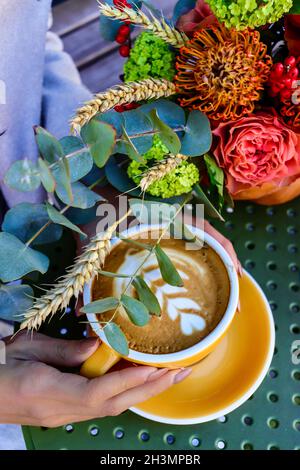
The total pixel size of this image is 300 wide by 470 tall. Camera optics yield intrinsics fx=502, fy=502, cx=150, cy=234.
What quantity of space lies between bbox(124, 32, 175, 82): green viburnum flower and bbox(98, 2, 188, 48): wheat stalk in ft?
0.07

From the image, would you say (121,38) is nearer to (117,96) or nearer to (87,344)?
(117,96)

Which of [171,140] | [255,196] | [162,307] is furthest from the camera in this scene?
[255,196]

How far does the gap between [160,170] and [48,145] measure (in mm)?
97

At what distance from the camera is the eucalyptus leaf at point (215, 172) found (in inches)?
19.1

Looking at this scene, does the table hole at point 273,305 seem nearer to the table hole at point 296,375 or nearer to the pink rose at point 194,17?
the table hole at point 296,375

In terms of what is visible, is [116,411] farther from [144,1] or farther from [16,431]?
[144,1]

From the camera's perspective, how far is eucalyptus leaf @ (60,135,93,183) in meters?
0.40

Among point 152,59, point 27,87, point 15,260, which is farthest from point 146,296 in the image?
point 27,87

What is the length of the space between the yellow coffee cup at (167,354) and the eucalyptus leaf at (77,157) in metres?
0.13

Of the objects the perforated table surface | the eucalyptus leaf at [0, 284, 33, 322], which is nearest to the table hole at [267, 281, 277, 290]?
the perforated table surface

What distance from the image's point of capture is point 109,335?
17.2 inches

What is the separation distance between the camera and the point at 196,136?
446 mm
